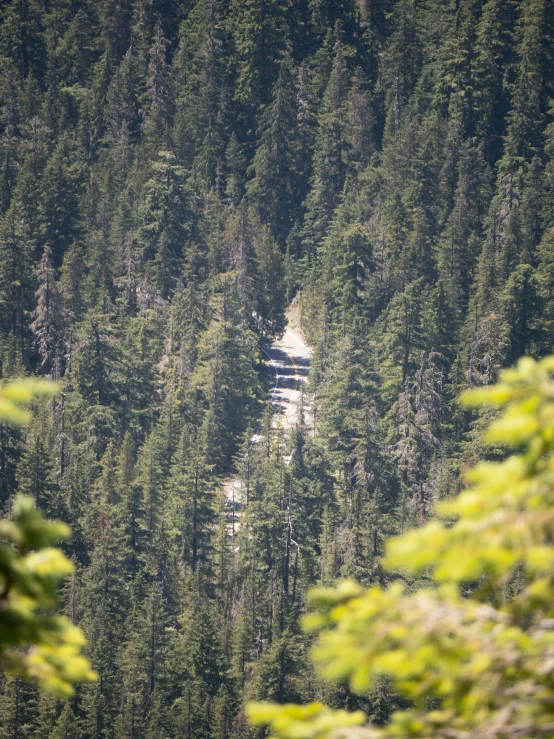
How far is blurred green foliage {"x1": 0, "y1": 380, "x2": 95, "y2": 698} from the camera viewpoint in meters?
7.77

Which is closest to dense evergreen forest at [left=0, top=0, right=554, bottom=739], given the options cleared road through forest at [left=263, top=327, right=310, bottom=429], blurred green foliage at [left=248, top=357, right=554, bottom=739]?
cleared road through forest at [left=263, top=327, right=310, bottom=429]

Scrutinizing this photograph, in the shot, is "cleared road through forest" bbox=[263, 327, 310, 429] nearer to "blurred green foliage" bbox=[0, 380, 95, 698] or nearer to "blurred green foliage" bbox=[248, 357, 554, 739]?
"blurred green foliage" bbox=[0, 380, 95, 698]

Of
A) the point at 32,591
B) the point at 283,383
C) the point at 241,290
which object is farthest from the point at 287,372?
the point at 32,591

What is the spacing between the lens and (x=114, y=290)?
94812 mm

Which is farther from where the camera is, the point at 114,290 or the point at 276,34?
the point at 276,34

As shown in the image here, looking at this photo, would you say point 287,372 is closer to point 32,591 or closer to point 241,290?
point 241,290

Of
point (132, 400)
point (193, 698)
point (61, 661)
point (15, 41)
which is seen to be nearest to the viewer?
point (61, 661)

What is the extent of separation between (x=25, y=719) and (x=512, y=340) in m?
43.3

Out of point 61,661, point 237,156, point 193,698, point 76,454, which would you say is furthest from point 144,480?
point 61,661

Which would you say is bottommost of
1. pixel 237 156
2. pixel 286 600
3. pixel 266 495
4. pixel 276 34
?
pixel 286 600

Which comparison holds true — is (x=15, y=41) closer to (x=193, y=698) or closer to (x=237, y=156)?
Result: (x=237, y=156)

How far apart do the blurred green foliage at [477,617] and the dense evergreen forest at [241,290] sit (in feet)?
146

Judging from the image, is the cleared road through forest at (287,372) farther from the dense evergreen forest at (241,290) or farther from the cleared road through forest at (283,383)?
the dense evergreen forest at (241,290)

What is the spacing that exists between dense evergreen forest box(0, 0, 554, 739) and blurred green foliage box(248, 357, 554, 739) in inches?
1753
